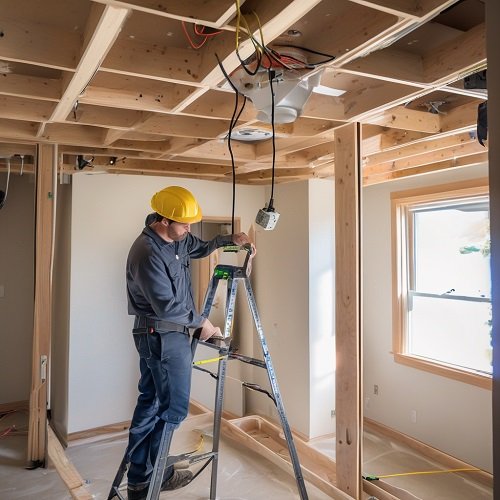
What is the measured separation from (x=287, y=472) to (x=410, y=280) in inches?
82.3

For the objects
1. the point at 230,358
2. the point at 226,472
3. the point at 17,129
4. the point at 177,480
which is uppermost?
the point at 17,129

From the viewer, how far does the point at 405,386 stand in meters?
4.21

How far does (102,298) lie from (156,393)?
149 centimetres

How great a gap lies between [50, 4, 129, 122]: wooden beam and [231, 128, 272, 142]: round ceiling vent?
1070 mm

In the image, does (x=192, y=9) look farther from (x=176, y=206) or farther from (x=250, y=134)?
(x=250, y=134)

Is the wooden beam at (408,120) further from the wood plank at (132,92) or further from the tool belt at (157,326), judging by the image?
the tool belt at (157,326)

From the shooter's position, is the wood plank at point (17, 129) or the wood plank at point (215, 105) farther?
the wood plank at point (17, 129)

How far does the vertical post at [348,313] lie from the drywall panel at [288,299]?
1408mm

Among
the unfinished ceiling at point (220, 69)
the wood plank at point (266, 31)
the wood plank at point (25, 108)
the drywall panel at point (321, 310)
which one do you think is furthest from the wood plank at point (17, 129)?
the drywall panel at point (321, 310)

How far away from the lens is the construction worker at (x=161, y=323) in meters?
2.50

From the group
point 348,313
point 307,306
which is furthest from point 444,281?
point 348,313

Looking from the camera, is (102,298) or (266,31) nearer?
(266,31)

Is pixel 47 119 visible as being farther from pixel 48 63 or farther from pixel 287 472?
pixel 287 472

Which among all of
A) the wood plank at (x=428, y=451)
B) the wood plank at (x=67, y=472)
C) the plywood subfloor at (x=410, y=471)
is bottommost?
the plywood subfloor at (x=410, y=471)
